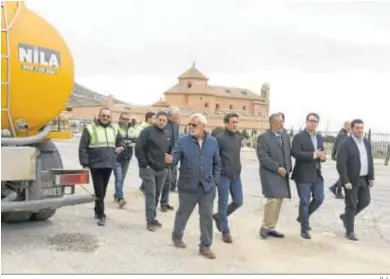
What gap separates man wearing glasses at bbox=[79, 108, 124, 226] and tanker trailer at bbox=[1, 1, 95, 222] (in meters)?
0.69

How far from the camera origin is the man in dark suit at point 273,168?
7438 mm

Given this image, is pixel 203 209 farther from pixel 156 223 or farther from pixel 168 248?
A: pixel 156 223

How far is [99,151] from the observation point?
313 inches

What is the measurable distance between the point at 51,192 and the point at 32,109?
105cm

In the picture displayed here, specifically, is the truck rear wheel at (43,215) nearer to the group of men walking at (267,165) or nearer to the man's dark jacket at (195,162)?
the group of men walking at (267,165)

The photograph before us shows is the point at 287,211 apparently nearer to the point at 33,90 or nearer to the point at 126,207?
the point at 126,207

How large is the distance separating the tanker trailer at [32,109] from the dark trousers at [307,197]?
9.38 ft

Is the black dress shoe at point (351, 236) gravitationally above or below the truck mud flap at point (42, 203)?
below

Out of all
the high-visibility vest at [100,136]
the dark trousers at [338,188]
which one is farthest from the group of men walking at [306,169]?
the dark trousers at [338,188]

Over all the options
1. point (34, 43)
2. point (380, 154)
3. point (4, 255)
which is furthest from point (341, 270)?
point (380, 154)

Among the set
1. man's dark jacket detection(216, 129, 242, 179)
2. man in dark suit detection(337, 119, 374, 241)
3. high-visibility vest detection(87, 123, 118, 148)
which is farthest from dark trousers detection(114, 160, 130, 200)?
man in dark suit detection(337, 119, 374, 241)

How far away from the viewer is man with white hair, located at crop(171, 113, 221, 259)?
256 inches

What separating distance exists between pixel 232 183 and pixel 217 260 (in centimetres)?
146

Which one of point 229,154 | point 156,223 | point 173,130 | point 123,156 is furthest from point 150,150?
point 123,156
